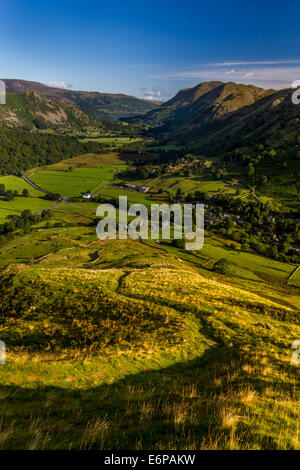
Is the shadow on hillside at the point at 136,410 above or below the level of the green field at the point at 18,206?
above

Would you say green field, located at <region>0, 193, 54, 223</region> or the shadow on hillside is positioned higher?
the shadow on hillside

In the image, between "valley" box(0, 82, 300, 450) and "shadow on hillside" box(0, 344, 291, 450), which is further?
"valley" box(0, 82, 300, 450)

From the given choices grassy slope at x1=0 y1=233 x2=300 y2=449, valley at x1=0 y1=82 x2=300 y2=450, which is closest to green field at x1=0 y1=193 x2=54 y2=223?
valley at x1=0 y1=82 x2=300 y2=450

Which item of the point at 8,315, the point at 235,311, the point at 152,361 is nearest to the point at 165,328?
the point at 152,361

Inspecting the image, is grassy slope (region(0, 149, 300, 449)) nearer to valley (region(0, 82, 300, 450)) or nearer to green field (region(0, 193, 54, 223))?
valley (region(0, 82, 300, 450))

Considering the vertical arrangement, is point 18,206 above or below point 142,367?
below

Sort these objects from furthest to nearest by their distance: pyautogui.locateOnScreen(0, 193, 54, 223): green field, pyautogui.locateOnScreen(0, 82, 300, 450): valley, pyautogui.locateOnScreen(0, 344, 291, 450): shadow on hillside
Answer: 1. pyautogui.locateOnScreen(0, 193, 54, 223): green field
2. pyautogui.locateOnScreen(0, 82, 300, 450): valley
3. pyautogui.locateOnScreen(0, 344, 291, 450): shadow on hillside

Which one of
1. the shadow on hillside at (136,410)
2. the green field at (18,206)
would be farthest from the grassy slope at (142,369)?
the green field at (18,206)

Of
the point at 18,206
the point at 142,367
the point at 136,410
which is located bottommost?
the point at 18,206

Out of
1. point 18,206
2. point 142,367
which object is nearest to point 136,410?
point 142,367

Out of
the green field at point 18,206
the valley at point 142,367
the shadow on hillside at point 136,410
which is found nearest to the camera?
the shadow on hillside at point 136,410

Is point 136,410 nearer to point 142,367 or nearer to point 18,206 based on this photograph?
point 142,367

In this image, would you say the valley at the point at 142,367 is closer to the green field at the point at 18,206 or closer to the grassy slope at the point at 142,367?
the grassy slope at the point at 142,367
